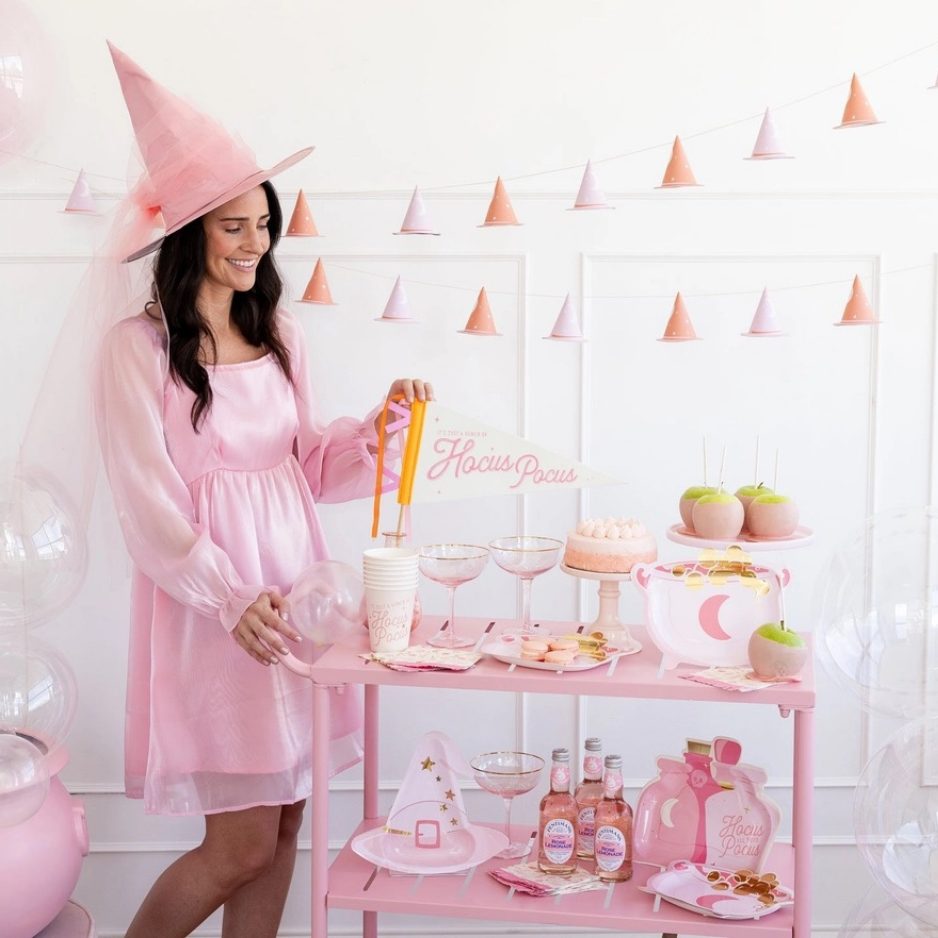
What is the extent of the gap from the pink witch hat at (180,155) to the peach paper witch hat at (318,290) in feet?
1.72

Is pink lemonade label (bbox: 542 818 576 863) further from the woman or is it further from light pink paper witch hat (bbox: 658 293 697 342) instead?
light pink paper witch hat (bbox: 658 293 697 342)

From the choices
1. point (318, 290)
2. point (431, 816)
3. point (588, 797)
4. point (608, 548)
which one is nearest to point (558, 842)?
point (588, 797)

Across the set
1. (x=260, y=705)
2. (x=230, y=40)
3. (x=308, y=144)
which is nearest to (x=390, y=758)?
(x=260, y=705)

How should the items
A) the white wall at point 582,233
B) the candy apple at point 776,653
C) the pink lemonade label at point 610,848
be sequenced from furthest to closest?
the white wall at point 582,233 < the pink lemonade label at point 610,848 < the candy apple at point 776,653

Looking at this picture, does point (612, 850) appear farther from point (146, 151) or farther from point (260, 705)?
point (146, 151)

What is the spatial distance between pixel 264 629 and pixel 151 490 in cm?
34

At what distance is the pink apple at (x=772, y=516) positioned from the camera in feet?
6.61

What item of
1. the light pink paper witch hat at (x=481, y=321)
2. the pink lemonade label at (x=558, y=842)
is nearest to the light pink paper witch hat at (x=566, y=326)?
the light pink paper witch hat at (x=481, y=321)

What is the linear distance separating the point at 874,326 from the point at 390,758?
1.60 m

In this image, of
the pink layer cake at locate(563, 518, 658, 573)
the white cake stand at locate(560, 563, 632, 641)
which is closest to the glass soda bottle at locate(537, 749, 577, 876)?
the white cake stand at locate(560, 563, 632, 641)

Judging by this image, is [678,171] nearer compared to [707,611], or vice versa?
[707,611]

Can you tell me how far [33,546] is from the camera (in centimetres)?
205

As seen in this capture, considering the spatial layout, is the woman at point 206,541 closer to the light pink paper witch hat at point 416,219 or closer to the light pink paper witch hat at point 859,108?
the light pink paper witch hat at point 416,219

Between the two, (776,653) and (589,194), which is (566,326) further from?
(776,653)
